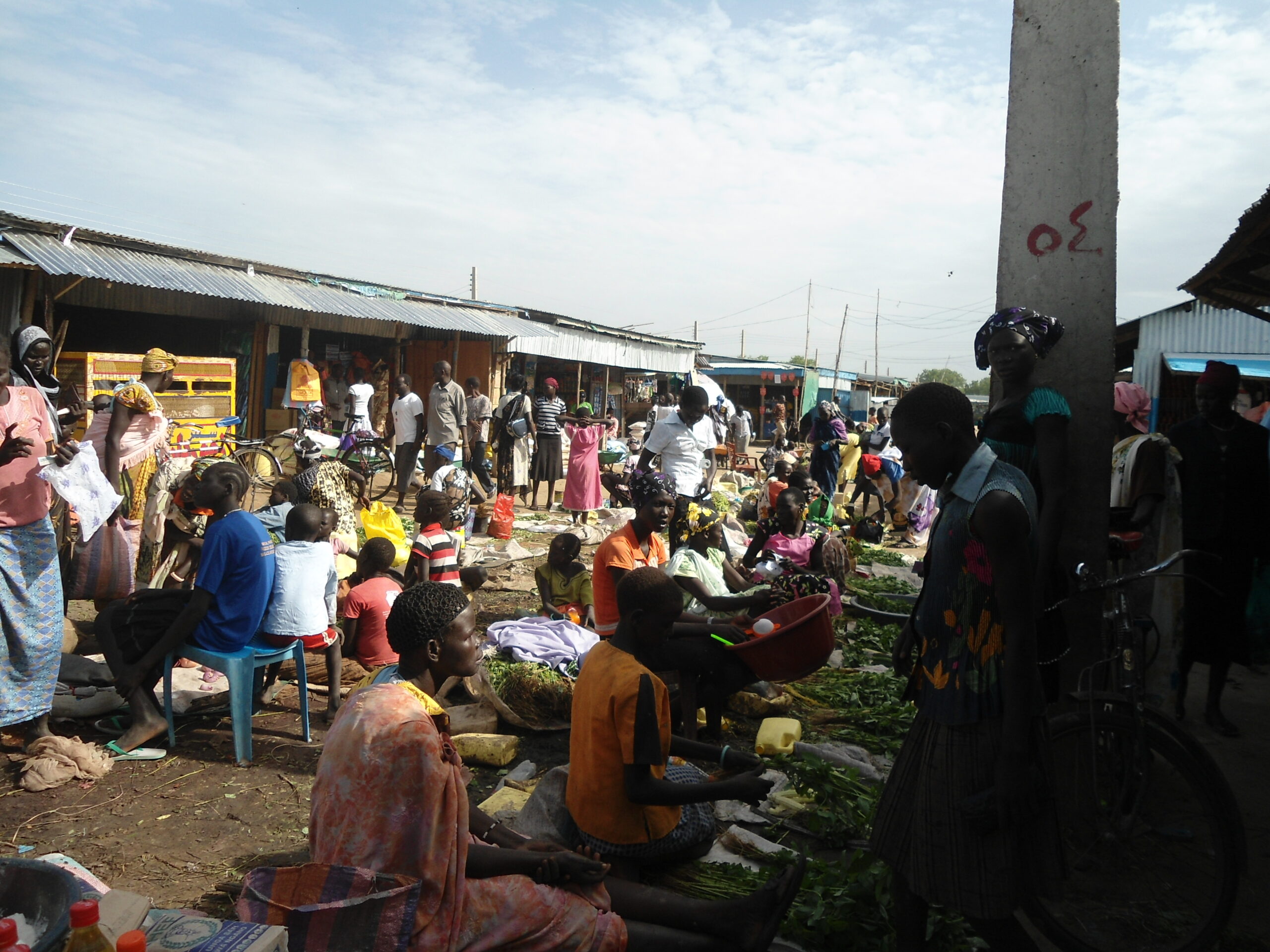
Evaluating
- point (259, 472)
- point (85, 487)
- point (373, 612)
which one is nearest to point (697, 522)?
point (373, 612)

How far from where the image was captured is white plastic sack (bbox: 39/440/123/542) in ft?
14.6

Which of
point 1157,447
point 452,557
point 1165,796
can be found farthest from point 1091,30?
point 452,557

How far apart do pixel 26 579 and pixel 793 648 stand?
12.0 ft

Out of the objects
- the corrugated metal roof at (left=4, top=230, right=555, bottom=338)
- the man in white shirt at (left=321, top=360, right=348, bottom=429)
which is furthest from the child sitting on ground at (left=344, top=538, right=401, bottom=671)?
the man in white shirt at (left=321, top=360, right=348, bottom=429)

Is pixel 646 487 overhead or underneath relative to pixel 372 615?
overhead

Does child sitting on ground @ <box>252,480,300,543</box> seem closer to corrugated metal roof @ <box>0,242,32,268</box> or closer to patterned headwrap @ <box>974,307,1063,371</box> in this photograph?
corrugated metal roof @ <box>0,242,32,268</box>

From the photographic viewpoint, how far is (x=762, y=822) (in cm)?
358

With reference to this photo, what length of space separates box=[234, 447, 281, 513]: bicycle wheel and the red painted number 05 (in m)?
8.35

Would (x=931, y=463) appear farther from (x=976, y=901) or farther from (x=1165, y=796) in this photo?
(x=1165, y=796)

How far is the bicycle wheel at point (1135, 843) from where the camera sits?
2.74 m

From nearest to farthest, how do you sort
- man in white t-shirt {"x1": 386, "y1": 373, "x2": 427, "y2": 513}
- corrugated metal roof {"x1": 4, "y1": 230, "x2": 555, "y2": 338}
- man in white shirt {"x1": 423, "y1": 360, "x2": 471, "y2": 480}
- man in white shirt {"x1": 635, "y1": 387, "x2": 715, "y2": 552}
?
man in white shirt {"x1": 635, "y1": 387, "x2": 715, "y2": 552}
corrugated metal roof {"x1": 4, "y1": 230, "x2": 555, "y2": 338}
man in white shirt {"x1": 423, "y1": 360, "x2": 471, "y2": 480}
man in white t-shirt {"x1": 386, "y1": 373, "x2": 427, "y2": 513}

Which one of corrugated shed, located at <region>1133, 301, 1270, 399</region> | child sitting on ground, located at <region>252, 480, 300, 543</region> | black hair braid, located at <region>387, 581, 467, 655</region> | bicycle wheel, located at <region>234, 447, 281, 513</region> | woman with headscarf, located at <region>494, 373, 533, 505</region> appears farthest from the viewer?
corrugated shed, located at <region>1133, 301, 1270, 399</region>

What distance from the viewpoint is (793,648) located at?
400 centimetres

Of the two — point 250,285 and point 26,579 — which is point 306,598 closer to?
point 26,579
